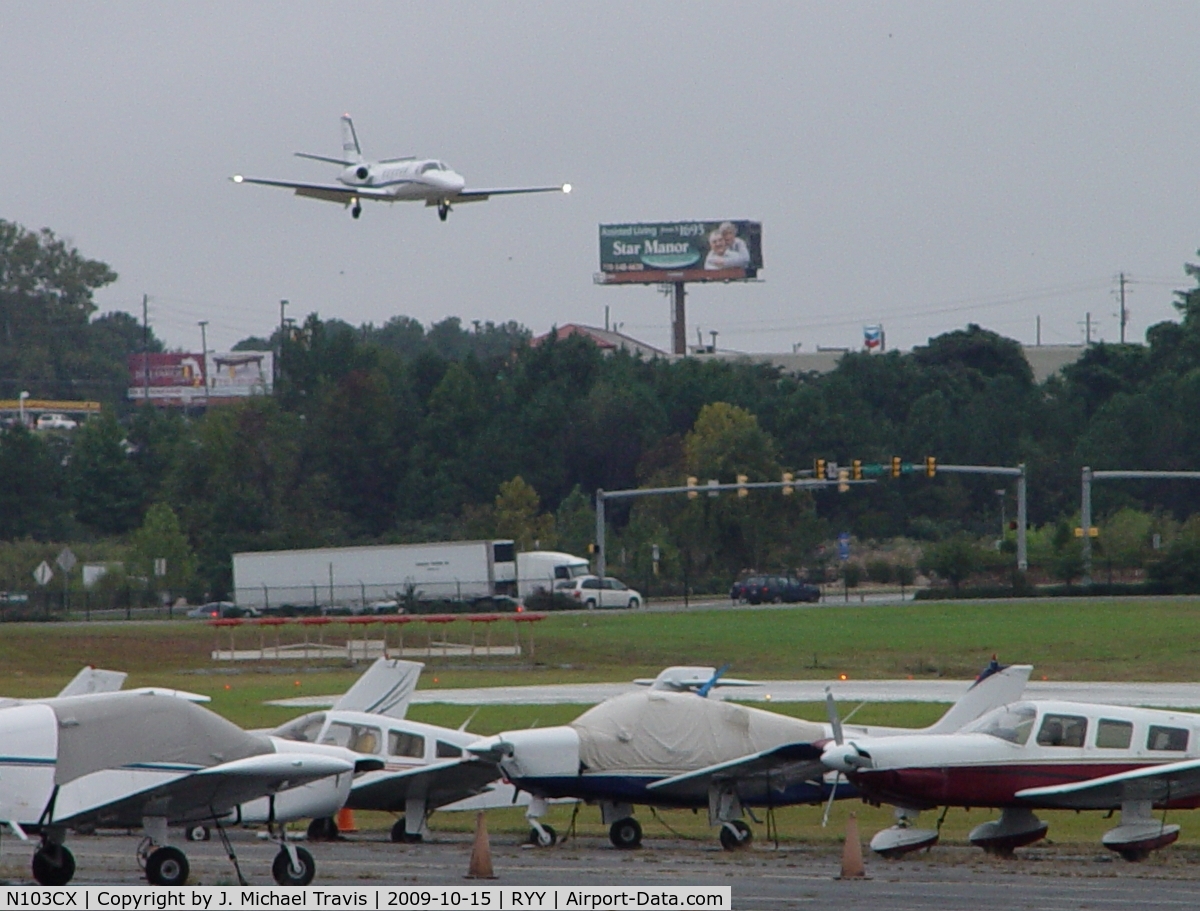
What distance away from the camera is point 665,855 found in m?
20.7

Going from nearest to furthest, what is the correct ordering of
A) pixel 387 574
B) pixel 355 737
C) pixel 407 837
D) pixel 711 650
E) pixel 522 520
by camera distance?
pixel 355 737, pixel 407 837, pixel 711 650, pixel 387 574, pixel 522 520

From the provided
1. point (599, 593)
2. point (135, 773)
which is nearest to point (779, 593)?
point (599, 593)

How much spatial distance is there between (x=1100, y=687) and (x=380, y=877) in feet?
83.9

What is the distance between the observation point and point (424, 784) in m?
21.6

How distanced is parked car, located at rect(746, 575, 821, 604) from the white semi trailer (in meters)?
9.79

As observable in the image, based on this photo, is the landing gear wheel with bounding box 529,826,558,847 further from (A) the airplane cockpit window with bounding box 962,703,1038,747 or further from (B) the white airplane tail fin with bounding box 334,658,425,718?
(A) the airplane cockpit window with bounding box 962,703,1038,747

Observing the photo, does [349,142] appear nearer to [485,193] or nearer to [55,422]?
[485,193]

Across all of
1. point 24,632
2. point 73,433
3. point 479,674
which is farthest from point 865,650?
point 73,433

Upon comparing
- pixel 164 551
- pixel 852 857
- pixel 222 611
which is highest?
pixel 164 551

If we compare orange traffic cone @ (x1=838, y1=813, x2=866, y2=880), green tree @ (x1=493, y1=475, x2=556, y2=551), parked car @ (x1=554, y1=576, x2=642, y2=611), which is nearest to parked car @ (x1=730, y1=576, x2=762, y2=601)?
parked car @ (x1=554, y1=576, x2=642, y2=611)

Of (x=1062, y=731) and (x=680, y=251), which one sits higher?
(x=680, y=251)

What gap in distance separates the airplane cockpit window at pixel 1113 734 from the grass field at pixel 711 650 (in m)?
12.3

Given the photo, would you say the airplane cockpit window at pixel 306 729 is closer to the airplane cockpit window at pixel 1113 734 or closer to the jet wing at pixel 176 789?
the jet wing at pixel 176 789
